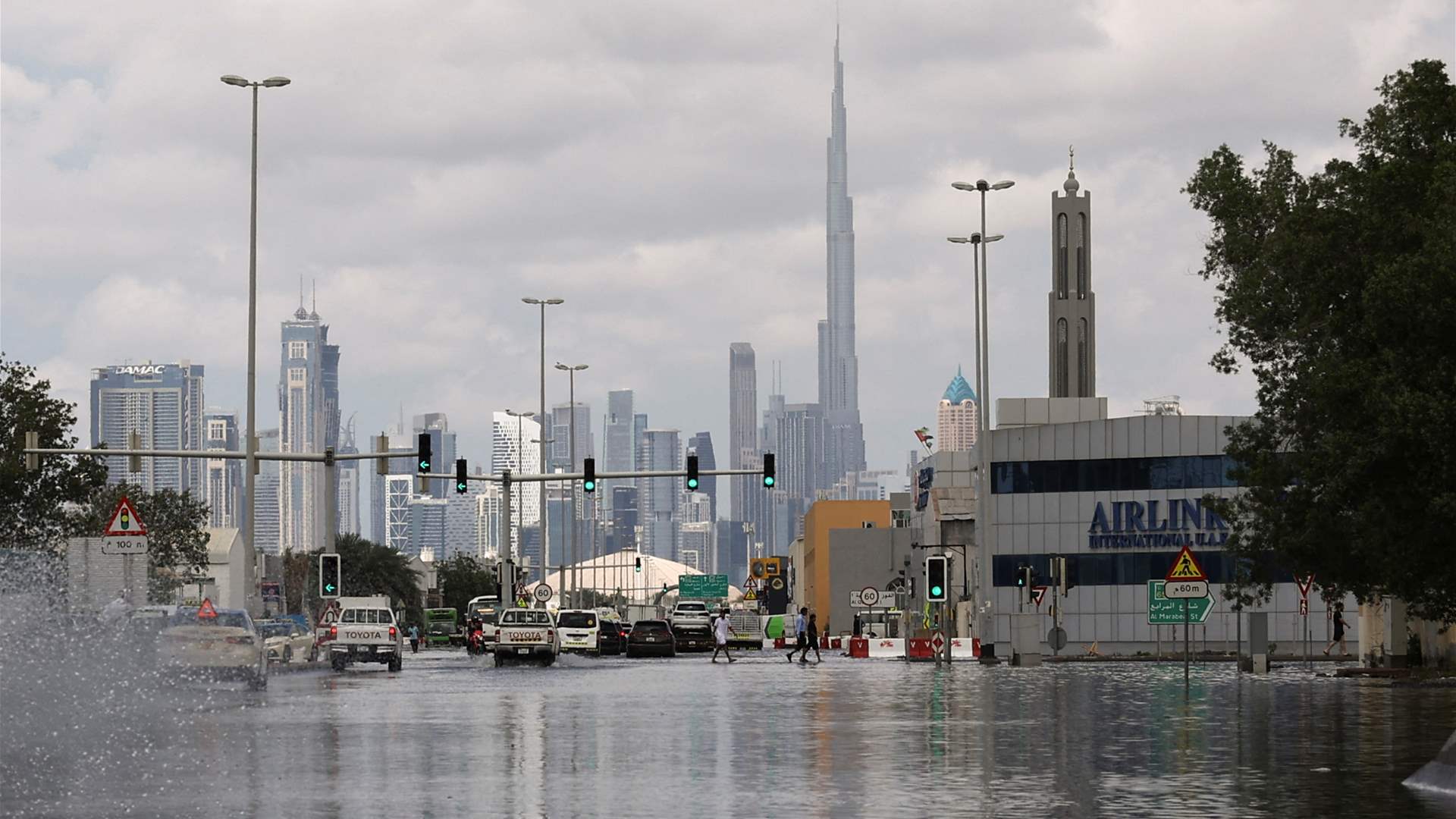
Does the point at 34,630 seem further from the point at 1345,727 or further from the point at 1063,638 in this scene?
the point at 1063,638

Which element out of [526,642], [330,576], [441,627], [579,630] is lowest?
[441,627]

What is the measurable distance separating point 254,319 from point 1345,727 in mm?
34682

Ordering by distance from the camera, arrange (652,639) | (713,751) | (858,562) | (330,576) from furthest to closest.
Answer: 1. (858,562)
2. (652,639)
3. (330,576)
4. (713,751)

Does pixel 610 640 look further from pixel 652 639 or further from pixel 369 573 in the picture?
pixel 369 573

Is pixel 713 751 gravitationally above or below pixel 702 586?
above

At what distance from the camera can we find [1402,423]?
1332 inches

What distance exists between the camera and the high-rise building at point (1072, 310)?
117375 mm

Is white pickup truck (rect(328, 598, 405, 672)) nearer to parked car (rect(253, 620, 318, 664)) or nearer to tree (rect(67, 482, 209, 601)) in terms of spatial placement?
parked car (rect(253, 620, 318, 664))

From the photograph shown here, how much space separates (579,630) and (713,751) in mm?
55316

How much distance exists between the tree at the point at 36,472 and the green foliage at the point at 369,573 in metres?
78.6

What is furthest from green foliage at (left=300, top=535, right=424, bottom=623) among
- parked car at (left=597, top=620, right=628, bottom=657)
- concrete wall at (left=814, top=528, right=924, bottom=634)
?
parked car at (left=597, top=620, right=628, bottom=657)

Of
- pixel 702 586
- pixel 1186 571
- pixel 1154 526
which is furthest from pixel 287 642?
pixel 702 586

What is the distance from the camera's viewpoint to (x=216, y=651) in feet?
123

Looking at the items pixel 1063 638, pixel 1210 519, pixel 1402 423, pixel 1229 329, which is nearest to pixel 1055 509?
pixel 1210 519
